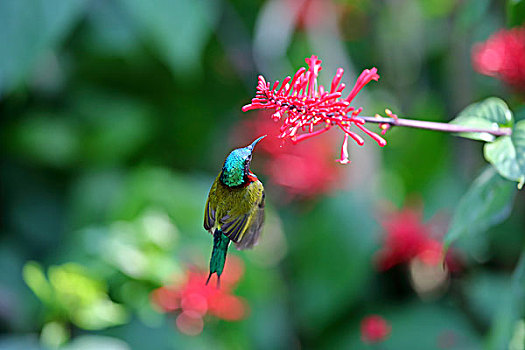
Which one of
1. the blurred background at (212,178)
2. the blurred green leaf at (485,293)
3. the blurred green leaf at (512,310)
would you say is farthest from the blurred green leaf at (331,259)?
the blurred green leaf at (512,310)

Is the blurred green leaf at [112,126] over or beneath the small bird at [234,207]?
over

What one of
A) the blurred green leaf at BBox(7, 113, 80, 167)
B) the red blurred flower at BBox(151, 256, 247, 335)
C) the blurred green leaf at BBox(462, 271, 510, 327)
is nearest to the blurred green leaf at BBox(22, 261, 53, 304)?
the red blurred flower at BBox(151, 256, 247, 335)

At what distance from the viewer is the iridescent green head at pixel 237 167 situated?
30 cm

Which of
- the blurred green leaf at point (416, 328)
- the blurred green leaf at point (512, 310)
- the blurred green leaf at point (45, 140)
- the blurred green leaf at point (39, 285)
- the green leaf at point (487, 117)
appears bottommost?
the blurred green leaf at point (512, 310)

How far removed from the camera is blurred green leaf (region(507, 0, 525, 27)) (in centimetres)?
47

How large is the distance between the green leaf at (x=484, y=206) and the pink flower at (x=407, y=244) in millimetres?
507

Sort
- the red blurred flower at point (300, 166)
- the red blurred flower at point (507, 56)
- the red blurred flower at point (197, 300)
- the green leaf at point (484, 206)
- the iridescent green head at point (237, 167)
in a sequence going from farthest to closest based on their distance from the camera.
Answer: the red blurred flower at point (300, 166) < the red blurred flower at point (197, 300) < the red blurred flower at point (507, 56) < the green leaf at point (484, 206) < the iridescent green head at point (237, 167)

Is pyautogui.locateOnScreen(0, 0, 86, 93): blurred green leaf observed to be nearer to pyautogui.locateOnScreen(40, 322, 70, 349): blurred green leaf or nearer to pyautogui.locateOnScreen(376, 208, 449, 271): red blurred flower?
pyautogui.locateOnScreen(40, 322, 70, 349): blurred green leaf

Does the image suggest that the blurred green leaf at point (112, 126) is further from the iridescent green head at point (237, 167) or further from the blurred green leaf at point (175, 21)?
the iridescent green head at point (237, 167)

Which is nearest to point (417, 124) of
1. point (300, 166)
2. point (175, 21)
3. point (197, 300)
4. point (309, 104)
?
point (309, 104)

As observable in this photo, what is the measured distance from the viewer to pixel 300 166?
40.9 inches

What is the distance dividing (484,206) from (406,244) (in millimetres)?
540

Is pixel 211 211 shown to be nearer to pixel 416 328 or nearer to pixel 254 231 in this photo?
pixel 254 231

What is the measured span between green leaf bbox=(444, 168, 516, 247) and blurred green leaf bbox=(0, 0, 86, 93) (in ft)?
1.81
